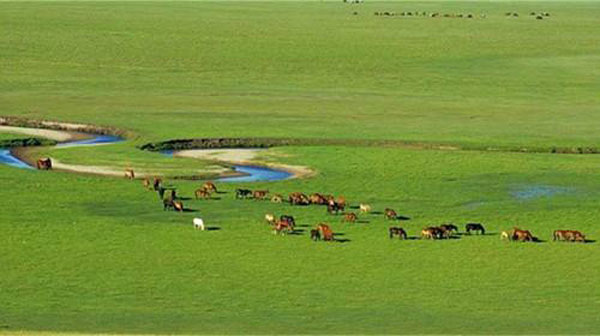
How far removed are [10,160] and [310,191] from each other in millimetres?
9630

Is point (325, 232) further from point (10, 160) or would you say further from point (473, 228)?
point (10, 160)

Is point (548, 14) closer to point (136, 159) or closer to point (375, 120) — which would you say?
point (375, 120)

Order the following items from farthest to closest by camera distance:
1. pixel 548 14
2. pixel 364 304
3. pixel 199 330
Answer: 1. pixel 548 14
2. pixel 364 304
3. pixel 199 330

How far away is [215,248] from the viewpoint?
1150 inches

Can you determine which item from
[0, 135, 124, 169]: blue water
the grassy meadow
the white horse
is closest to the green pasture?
the grassy meadow

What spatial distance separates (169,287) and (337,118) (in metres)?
27.1

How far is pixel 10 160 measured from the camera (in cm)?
4209

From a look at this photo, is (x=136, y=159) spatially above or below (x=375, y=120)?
below

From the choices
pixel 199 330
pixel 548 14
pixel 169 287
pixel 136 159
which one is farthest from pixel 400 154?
pixel 548 14

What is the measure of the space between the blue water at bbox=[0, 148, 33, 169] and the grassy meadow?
118 cm

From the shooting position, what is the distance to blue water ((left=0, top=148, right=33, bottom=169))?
1610 inches

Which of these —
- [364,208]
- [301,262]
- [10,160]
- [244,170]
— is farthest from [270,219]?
[10,160]

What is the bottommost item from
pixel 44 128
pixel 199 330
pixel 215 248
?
pixel 199 330

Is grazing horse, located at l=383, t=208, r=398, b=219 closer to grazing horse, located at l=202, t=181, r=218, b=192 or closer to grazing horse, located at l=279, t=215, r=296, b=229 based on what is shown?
grazing horse, located at l=279, t=215, r=296, b=229
